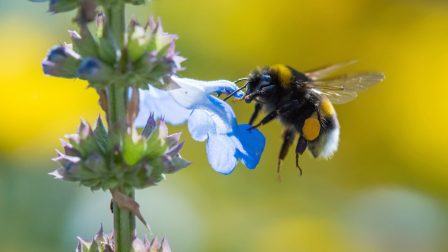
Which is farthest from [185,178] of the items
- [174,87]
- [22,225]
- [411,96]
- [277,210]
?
[174,87]

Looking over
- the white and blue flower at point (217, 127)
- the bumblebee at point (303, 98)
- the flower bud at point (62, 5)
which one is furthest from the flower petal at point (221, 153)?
the flower bud at point (62, 5)

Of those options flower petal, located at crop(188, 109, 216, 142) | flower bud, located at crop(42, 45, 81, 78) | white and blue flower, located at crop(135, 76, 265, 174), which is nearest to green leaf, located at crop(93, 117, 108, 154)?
flower bud, located at crop(42, 45, 81, 78)

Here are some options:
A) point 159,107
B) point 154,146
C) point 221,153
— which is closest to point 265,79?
point 159,107

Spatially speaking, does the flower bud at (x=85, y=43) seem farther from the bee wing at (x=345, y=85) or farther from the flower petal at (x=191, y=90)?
the bee wing at (x=345, y=85)

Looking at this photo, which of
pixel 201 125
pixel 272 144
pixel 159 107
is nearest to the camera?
pixel 201 125

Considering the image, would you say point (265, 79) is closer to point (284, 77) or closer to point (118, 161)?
point (284, 77)
